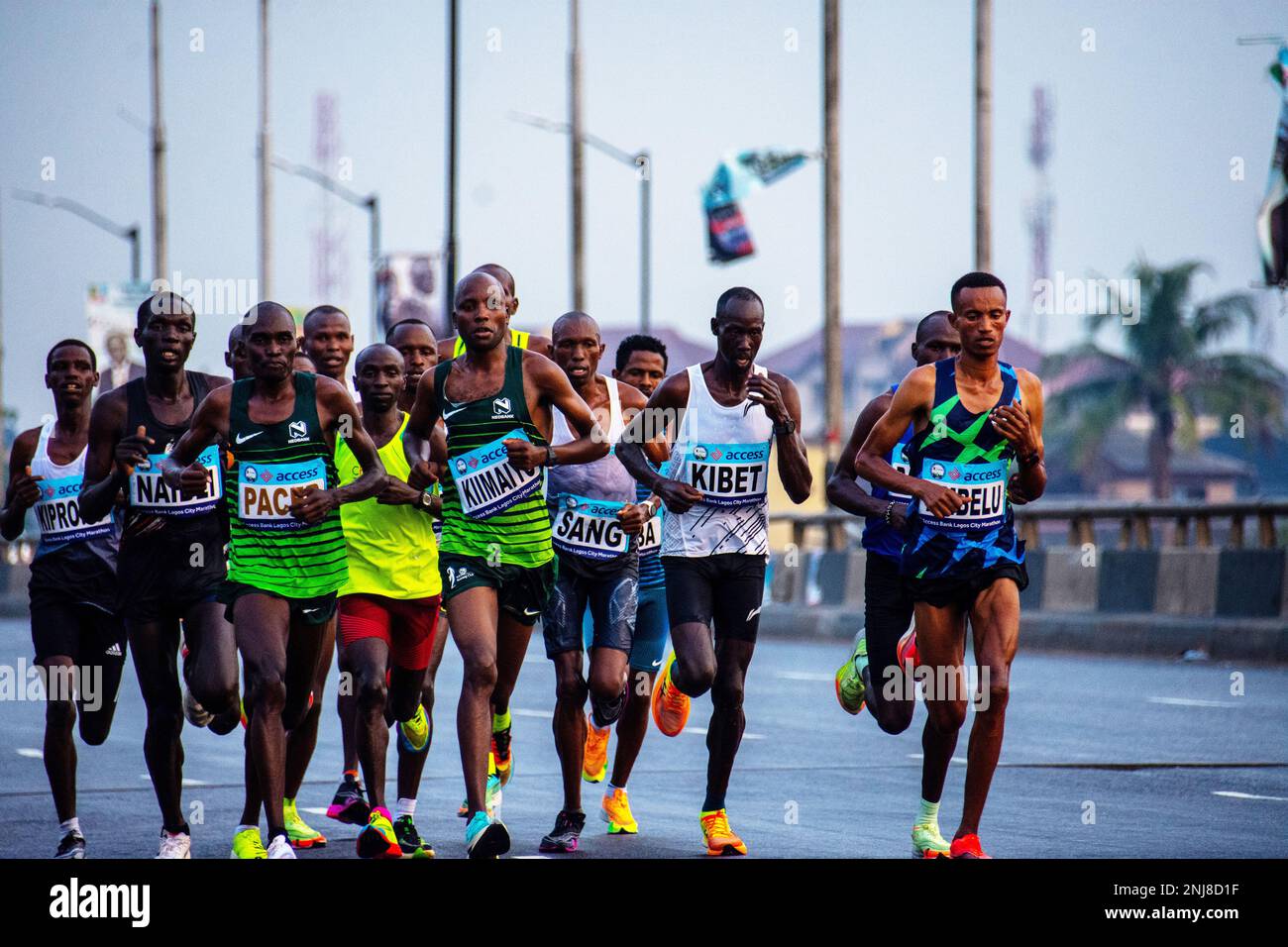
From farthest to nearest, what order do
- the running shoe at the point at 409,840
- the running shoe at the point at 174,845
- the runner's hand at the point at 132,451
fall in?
the running shoe at the point at 409,840, the runner's hand at the point at 132,451, the running shoe at the point at 174,845

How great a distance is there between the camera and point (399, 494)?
9523 mm

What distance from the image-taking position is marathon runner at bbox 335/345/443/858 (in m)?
9.49

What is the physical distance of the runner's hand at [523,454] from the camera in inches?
362

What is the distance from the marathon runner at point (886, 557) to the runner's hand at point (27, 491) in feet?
10.6

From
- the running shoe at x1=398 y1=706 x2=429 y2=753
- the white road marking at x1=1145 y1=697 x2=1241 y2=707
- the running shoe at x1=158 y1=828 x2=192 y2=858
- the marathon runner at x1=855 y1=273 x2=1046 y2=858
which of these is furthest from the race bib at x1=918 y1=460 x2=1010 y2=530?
the white road marking at x1=1145 y1=697 x2=1241 y2=707

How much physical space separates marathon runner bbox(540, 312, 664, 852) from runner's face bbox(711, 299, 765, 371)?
0.75m

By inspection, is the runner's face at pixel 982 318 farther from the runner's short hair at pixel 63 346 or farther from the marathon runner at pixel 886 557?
the runner's short hair at pixel 63 346

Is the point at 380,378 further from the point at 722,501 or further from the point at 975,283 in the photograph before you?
the point at 975,283

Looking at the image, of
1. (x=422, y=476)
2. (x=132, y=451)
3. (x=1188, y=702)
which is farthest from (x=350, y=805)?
(x=1188, y=702)

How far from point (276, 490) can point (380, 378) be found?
45.2 inches

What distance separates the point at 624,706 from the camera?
34.7 feet

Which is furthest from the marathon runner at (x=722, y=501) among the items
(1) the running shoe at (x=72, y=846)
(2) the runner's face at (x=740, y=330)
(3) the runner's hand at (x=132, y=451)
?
(1) the running shoe at (x=72, y=846)

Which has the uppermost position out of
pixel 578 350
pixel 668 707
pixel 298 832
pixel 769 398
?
pixel 578 350
